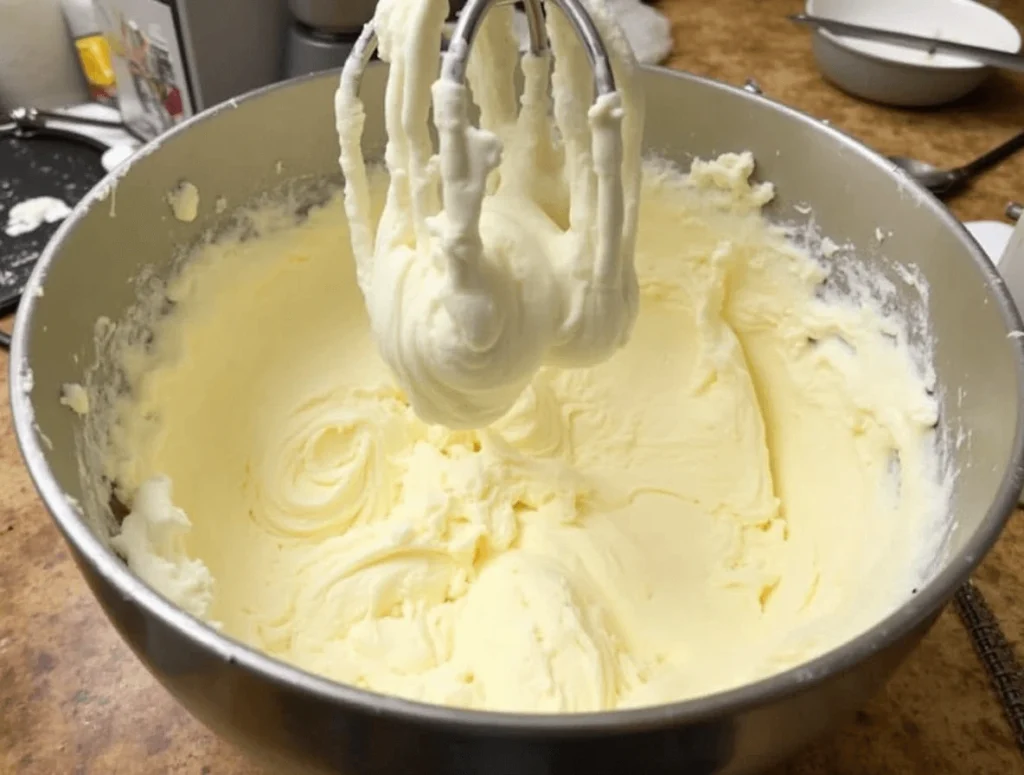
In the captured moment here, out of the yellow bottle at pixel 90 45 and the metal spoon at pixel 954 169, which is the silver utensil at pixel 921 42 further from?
the yellow bottle at pixel 90 45

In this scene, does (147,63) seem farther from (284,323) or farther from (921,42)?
(921,42)

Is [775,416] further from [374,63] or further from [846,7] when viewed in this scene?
[846,7]

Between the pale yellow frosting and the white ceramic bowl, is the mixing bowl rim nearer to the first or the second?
the white ceramic bowl

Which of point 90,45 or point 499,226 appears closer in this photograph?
point 499,226

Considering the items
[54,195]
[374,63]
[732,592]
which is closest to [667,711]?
[732,592]

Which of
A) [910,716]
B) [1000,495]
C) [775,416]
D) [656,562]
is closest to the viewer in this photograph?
[1000,495]

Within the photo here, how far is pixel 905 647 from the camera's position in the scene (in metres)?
0.51

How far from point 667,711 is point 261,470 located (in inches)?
20.6

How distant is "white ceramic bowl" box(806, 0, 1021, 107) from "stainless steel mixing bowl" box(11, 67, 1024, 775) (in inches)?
19.3

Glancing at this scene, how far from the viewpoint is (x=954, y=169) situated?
1171mm

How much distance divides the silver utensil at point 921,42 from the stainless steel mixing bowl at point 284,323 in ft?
1.61

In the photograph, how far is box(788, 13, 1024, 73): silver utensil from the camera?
1192 mm

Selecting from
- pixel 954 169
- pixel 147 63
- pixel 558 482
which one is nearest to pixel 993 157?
pixel 954 169

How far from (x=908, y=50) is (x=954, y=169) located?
0.87ft
